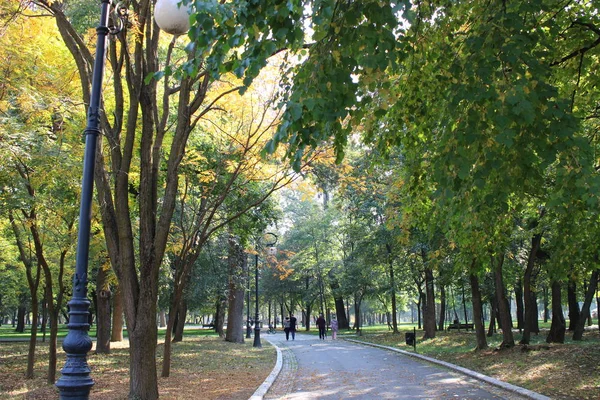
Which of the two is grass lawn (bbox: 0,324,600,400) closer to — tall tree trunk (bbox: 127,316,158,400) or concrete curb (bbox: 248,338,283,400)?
concrete curb (bbox: 248,338,283,400)

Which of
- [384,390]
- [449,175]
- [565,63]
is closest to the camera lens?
[449,175]

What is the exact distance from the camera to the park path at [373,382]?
10.0 meters

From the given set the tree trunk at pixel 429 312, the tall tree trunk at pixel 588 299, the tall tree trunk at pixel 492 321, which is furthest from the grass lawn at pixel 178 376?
the tall tree trunk at pixel 492 321

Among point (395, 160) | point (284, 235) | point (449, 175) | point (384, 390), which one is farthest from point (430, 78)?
point (284, 235)

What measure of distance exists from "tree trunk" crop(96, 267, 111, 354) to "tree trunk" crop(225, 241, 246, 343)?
658 cm

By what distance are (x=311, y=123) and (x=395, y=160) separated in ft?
55.9

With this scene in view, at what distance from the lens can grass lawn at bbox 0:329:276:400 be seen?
34.3 ft

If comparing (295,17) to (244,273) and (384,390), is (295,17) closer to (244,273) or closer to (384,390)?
(384,390)

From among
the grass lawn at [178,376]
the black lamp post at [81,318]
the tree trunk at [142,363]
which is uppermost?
the black lamp post at [81,318]

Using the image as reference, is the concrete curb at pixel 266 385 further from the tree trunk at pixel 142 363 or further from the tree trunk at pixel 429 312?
the tree trunk at pixel 429 312

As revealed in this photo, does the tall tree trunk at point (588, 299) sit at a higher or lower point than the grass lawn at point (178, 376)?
higher

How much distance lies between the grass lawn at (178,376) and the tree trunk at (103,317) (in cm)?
57

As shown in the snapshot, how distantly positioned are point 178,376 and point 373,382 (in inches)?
196

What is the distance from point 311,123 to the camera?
489 centimetres
